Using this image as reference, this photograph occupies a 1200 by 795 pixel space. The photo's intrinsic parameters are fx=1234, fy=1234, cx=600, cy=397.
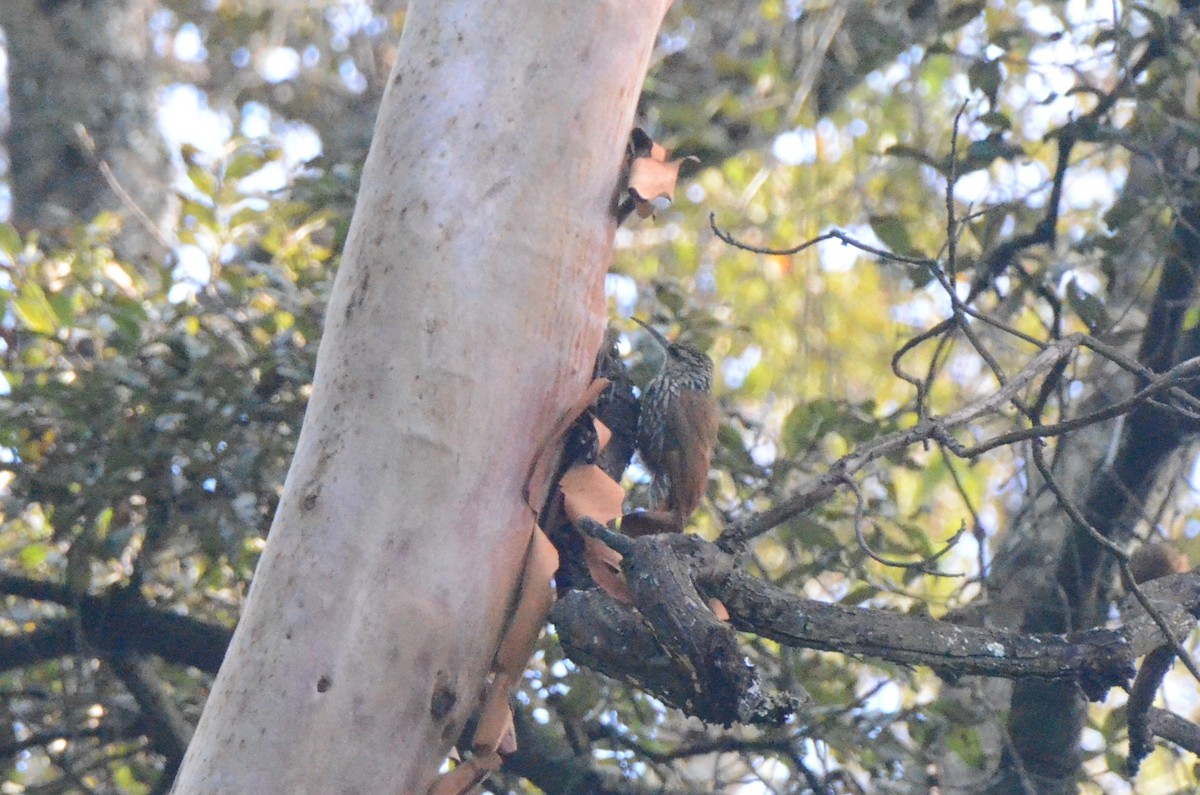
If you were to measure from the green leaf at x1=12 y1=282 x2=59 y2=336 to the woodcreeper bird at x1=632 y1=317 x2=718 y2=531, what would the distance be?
1421 mm

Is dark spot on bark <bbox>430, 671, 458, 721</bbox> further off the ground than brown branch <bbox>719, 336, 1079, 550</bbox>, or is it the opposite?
brown branch <bbox>719, 336, 1079, 550</bbox>

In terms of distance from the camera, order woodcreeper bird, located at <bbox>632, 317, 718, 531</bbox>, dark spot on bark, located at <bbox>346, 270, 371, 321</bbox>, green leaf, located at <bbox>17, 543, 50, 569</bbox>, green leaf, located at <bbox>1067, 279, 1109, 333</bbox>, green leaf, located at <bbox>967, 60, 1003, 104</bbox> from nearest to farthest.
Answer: dark spot on bark, located at <bbox>346, 270, 371, 321</bbox> → woodcreeper bird, located at <bbox>632, 317, 718, 531</bbox> → green leaf, located at <bbox>1067, 279, 1109, 333</bbox> → green leaf, located at <bbox>967, 60, 1003, 104</bbox> → green leaf, located at <bbox>17, 543, 50, 569</bbox>

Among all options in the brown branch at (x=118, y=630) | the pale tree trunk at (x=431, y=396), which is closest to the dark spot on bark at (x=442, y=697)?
the pale tree trunk at (x=431, y=396)

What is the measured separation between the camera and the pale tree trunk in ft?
5.35

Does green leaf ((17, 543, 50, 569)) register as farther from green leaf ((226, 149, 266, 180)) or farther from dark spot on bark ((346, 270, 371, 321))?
dark spot on bark ((346, 270, 371, 321))

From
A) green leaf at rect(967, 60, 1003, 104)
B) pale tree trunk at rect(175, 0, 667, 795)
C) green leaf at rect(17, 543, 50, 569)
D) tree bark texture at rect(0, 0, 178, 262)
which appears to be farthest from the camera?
tree bark texture at rect(0, 0, 178, 262)

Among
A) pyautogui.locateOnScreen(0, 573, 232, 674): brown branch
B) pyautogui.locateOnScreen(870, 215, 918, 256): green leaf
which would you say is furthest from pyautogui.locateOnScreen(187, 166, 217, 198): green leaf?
pyautogui.locateOnScreen(870, 215, 918, 256): green leaf

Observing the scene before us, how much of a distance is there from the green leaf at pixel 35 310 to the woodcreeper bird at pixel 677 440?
4.66ft

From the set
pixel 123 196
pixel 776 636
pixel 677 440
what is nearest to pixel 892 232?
pixel 677 440

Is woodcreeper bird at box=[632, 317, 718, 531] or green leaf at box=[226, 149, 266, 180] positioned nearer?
woodcreeper bird at box=[632, 317, 718, 531]

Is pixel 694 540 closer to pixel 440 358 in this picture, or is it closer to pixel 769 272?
pixel 440 358

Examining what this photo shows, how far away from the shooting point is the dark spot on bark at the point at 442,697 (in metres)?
1.68

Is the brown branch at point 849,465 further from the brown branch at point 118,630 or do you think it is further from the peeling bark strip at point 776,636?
the brown branch at point 118,630

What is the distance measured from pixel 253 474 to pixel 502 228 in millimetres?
1228
